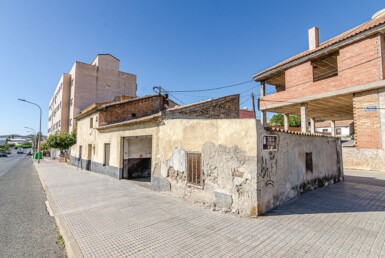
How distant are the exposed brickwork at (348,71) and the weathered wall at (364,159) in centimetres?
440

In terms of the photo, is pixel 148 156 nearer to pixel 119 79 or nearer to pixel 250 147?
pixel 250 147

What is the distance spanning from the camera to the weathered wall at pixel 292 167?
16.9 ft

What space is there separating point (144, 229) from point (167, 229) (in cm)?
53

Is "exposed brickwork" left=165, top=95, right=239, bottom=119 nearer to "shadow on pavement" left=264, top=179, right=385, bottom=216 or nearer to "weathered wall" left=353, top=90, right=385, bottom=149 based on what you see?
"shadow on pavement" left=264, top=179, right=385, bottom=216

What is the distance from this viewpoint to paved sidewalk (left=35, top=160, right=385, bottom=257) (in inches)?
137

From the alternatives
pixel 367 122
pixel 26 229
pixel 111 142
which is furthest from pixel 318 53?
pixel 26 229

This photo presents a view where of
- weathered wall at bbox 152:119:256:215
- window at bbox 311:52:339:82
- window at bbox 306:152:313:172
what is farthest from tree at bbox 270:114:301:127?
weathered wall at bbox 152:119:256:215

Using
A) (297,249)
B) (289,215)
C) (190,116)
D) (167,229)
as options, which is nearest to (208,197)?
(167,229)

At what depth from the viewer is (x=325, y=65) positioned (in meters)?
16.4

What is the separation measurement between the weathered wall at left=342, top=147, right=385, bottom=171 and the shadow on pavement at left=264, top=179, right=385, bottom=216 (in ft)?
15.4

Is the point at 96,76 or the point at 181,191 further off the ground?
the point at 96,76

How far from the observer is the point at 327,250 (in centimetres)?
342

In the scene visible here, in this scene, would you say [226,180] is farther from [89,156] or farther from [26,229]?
[89,156]

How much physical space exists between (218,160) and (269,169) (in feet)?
4.67
